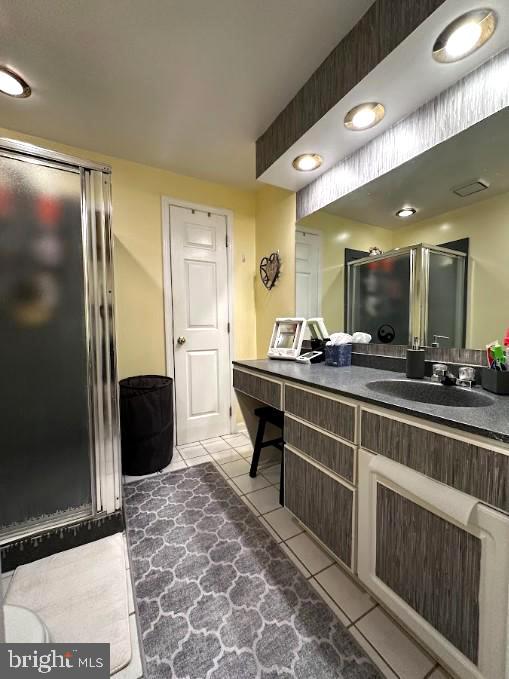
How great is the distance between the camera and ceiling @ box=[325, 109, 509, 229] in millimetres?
1140

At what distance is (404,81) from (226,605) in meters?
2.30

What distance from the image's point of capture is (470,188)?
1.25m

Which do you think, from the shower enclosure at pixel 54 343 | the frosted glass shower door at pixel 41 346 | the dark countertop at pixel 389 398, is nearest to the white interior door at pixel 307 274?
the dark countertop at pixel 389 398

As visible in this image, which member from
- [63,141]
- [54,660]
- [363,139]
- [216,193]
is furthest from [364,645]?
[63,141]

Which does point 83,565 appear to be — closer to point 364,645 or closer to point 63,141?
point 364,645

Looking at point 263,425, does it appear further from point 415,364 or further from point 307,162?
point 307,162

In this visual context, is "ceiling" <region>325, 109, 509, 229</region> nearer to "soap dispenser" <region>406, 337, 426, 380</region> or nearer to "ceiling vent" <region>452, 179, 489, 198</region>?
"ceiling vent" <region>452, 179, 489, 198</region>

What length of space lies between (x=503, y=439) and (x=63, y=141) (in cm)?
291

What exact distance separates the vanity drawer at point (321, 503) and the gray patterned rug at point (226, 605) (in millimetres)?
193

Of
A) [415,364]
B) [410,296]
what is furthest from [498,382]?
[410,296]

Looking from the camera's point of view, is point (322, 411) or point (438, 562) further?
point (322, 411)

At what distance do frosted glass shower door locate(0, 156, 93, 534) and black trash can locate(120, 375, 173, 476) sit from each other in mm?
557

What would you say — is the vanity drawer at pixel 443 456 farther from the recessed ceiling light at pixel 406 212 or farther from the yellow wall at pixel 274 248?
the yellow wall at pixel 274 248

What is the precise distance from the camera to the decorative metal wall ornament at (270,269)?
2469mm
